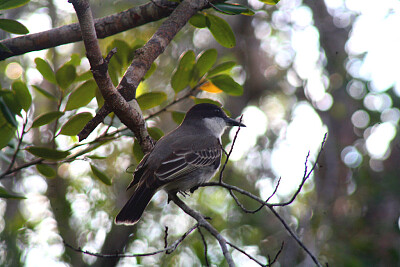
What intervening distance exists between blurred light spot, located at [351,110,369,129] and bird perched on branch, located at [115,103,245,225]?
4918 mm

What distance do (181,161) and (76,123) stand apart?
152 centimetres

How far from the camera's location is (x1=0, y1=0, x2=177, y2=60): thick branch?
12.9 feet

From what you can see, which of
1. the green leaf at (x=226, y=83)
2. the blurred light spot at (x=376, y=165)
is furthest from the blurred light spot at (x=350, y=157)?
the green leaf at (x=226, y=83)

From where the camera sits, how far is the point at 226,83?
14.7ft

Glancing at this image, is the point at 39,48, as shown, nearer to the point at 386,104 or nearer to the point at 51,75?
the point at 51,75

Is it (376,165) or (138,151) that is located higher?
(138,151)

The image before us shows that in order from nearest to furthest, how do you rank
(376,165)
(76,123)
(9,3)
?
(9,3) → (76,123) → (376,165)

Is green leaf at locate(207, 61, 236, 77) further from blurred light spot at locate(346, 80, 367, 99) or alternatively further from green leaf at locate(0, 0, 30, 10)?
blurred light spot at locate(346, 80, 367, 99)

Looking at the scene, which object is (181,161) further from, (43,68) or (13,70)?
(13,70)

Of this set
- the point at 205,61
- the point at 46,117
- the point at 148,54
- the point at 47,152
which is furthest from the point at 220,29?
the point at 47,152

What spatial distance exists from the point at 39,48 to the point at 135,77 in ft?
3.50

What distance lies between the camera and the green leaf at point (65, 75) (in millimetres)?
3955

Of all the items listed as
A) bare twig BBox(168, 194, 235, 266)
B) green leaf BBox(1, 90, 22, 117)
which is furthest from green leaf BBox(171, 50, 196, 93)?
green leaf BBox(1, 90, 22, 117)

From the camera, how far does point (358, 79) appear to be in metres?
9.80
